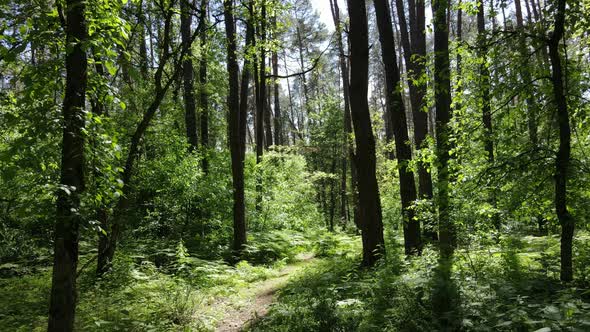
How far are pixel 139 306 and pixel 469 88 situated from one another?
6.08 meters

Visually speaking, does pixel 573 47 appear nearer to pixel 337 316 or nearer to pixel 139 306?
pixel 337 316

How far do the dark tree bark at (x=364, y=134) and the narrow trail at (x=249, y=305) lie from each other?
2039 mm

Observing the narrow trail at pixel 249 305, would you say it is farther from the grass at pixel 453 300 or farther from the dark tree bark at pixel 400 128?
the dark tree bark at pixel 400 128

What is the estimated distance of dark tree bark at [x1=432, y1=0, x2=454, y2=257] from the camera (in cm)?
465

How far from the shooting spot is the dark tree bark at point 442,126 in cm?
465

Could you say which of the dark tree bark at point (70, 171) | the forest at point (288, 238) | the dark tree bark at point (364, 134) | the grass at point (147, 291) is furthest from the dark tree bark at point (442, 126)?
the grass at point (147, 291)

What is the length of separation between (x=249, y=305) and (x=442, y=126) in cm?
458

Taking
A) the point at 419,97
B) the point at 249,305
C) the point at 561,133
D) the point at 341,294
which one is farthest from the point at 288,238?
the point at 561,133

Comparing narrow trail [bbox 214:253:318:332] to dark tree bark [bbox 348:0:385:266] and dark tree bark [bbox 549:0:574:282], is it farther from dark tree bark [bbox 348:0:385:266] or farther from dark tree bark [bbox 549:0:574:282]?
dark tree bark [bbox 549:0:574:282]

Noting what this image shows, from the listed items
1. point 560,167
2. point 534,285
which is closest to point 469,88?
point 560,167

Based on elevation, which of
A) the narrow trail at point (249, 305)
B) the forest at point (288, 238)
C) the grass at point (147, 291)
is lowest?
the narrow trail at point (249, 305)

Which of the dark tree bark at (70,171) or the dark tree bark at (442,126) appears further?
the dark tree bark at (442,126)

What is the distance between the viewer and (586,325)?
2.81 m

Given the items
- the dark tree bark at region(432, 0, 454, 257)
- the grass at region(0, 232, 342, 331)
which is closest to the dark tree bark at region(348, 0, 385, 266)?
the dark tree bark at region(432, 0, 454, 257)
